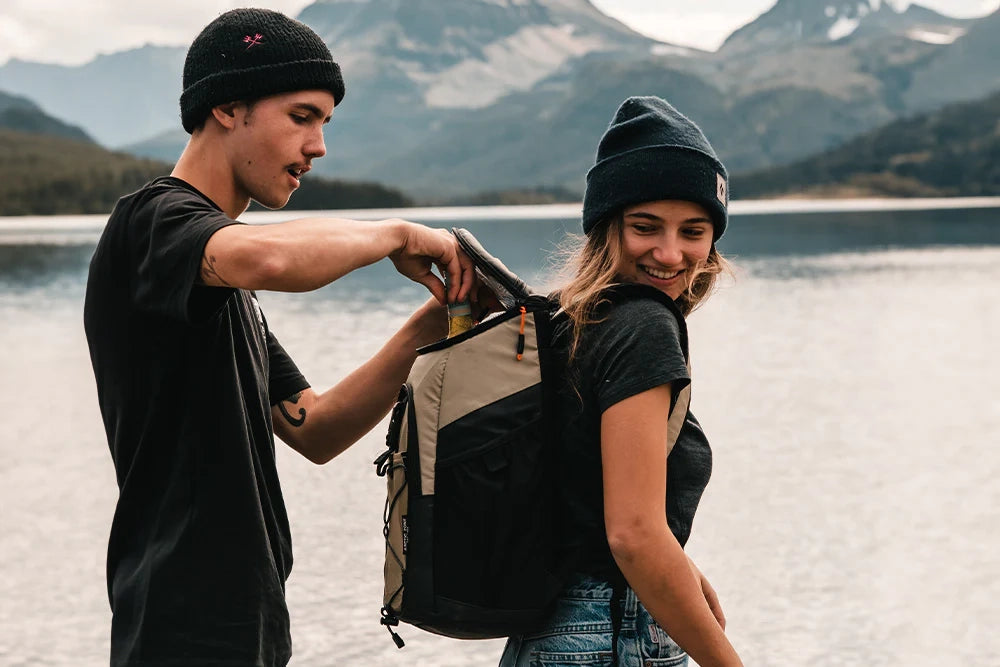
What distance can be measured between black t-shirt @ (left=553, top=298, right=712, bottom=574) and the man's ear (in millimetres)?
742

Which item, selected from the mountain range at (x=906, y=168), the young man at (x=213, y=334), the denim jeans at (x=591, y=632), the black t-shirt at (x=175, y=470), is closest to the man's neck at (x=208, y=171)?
the young man at (x=213, y=334)

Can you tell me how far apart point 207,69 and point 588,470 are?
105cm

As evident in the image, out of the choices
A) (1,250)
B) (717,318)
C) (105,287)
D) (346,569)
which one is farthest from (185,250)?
(1,250)

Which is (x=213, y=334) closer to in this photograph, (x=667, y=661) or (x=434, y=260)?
(x=434, y=260)

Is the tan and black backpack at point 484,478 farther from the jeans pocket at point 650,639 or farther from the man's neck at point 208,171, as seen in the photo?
the man's neck at point 208,171

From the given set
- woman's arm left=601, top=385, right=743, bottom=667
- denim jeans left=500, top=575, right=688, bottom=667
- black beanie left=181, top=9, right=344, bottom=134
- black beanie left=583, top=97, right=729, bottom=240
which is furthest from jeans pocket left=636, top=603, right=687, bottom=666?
black beanie left=181, top=9, right=344, bottom=134

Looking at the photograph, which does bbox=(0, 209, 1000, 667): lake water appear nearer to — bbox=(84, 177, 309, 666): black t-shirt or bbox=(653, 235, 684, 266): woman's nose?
bbox=(653, 235, 684, 266): woman's nose

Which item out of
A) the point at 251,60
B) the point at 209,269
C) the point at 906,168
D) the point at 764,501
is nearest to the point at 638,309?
the point at 209,269

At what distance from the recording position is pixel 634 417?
2.03 m

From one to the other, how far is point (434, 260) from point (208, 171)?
0.48m

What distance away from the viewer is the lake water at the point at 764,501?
221 inches

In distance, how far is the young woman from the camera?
204 centimetres

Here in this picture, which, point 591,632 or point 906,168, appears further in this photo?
point 906,168

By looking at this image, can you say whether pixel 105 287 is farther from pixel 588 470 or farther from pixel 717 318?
pixel 717 318
